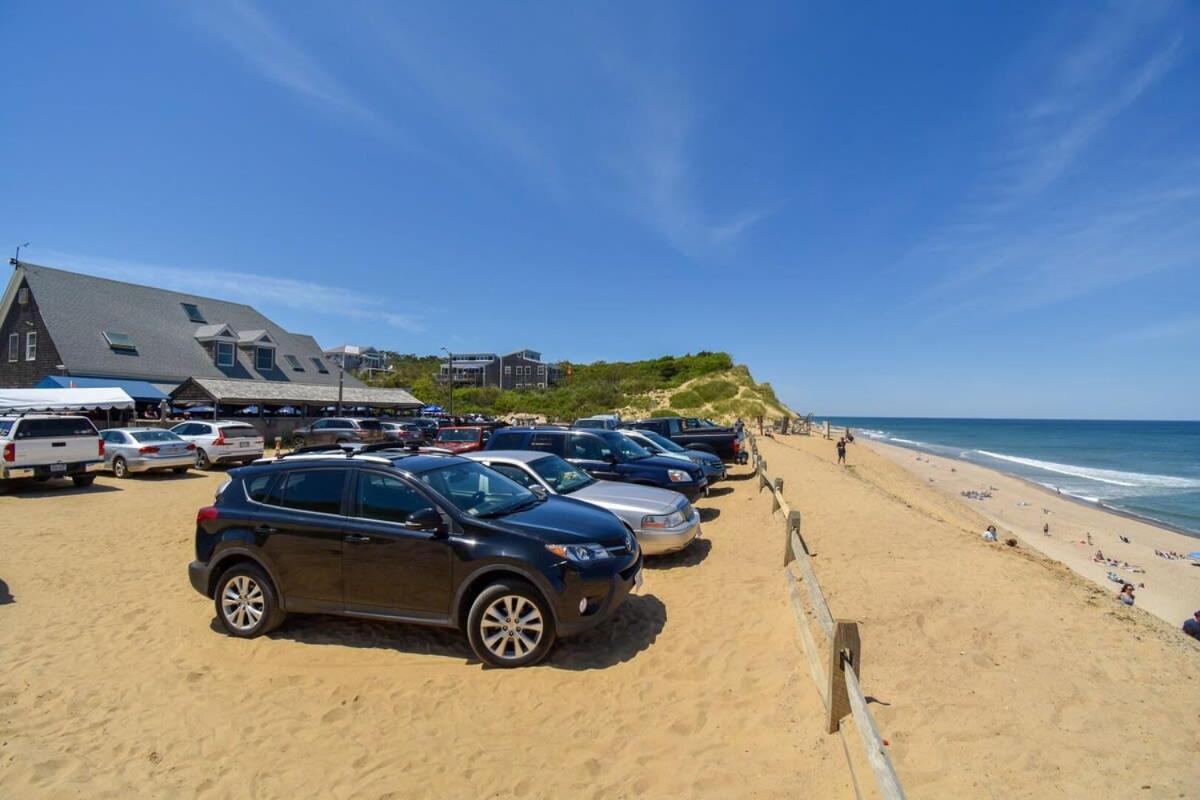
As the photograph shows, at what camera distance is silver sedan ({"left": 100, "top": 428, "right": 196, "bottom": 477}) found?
16.4 m

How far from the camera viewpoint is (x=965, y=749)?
3.87 metres

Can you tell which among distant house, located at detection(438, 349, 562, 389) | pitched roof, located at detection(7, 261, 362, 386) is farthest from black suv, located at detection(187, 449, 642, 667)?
distant house, located at detection(438, 349, 562, 389)

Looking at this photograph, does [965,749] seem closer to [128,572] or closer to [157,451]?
[128,572]

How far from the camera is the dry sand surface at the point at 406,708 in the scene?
11.8ft

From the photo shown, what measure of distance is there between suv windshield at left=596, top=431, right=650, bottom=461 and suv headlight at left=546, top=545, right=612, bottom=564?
554 centimetres

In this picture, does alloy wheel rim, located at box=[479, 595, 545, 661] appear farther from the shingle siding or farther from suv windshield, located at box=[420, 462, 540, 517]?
the shingle siding

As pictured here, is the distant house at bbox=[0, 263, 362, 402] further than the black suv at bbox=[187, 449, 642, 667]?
Yes

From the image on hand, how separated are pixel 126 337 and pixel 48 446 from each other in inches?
Answer: 906

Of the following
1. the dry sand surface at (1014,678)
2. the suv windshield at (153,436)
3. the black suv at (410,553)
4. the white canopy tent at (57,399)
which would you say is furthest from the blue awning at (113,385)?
the dry sand surface at (1014,678)

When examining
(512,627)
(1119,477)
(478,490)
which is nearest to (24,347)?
(478,490)

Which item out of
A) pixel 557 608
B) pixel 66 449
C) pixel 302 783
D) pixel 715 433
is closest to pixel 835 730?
pixel 557 608

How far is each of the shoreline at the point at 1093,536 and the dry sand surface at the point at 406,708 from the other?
703 centimetres

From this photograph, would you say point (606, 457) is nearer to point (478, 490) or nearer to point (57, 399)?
point (478, 490)

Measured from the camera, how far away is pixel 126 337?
31750 millimetres
